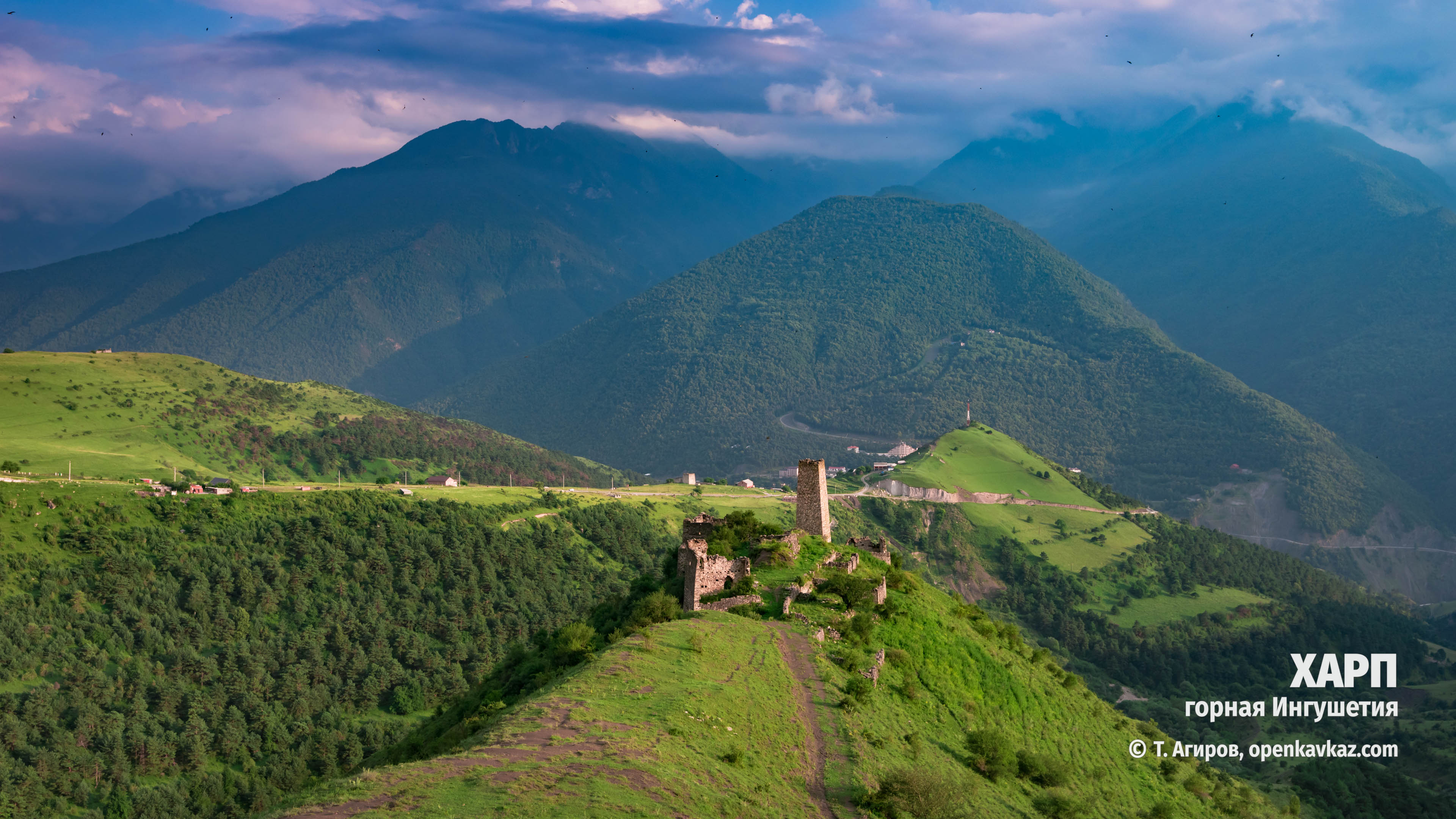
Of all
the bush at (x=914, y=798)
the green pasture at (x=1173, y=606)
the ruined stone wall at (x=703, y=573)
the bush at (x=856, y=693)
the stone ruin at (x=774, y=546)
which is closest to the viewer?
the bush at (x=914, y=798)

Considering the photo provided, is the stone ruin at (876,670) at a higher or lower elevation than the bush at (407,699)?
higher

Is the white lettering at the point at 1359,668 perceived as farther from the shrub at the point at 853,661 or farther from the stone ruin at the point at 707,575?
the shrub at the point at 853,661

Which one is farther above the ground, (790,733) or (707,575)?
(707,575)

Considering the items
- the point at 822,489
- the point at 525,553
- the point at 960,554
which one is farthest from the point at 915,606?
the point at 960,554

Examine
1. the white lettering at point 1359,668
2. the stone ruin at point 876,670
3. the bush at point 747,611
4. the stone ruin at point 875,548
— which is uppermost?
the stone ruin at point 875,548

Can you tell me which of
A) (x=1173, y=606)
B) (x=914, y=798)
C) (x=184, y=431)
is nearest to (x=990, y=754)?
(x=914, y=798)

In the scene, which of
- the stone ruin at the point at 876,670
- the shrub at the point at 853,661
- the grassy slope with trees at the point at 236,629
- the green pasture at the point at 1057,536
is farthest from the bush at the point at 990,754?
Result: the green pasture at the point at 1057,536

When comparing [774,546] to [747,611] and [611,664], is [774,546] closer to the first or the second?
[747,611]
